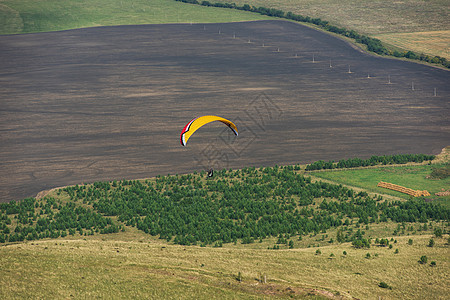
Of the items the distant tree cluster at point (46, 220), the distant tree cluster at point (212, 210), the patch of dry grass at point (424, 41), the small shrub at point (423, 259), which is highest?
the patch of dry grass at point (424, 41)

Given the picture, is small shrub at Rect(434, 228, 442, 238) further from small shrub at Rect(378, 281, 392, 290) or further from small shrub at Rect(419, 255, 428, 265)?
small shrub at Rect(378, 281, 392, 290)

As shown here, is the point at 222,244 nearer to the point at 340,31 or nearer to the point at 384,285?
the point at 384,285

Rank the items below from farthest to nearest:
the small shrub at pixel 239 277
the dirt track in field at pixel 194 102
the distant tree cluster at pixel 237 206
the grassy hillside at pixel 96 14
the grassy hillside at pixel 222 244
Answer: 1. the grassy hillside at pixel 96 14
2. the dirt track in field at pixel 194 102
3. the distant tree cluster at pixel 237 206
4. the small shrub at pixel 239 277
5. the grassy hillside at pixel 222 244

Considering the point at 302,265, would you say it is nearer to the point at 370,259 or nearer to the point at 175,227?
the point at 370,259

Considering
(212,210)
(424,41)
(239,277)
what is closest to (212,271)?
(239,277)

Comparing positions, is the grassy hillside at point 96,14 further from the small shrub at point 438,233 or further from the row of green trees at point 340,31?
the small shrub at point 438,233

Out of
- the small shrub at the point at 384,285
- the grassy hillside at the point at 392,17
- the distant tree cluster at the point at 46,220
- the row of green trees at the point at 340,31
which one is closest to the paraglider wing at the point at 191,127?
the distant tree cluster at the point at 46,220
